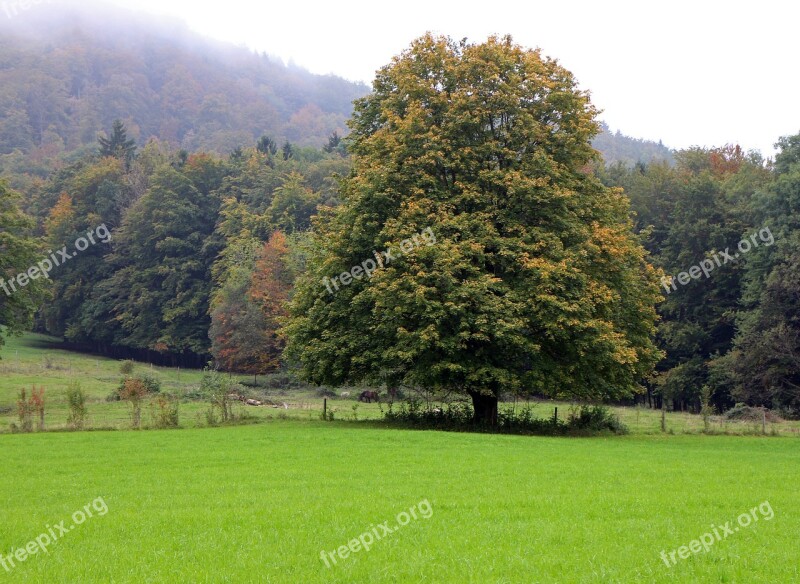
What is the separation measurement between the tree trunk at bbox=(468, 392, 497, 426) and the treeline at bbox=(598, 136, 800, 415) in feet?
63.9

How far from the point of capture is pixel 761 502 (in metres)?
16.2

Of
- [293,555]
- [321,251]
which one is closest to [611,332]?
[321,251]

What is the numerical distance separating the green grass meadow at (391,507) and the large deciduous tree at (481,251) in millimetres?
4673

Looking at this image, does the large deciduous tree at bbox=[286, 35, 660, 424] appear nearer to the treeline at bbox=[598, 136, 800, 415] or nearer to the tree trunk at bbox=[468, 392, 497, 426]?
the tree trunk at bbox=[468, 392, 497, 426]

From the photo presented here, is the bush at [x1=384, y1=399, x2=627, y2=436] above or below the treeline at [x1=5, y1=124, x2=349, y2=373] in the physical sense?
below

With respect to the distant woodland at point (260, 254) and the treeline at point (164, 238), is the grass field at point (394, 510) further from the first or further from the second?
the treeline at point (164, 238)

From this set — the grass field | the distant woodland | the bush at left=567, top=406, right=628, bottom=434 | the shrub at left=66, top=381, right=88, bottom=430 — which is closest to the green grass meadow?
the grass field

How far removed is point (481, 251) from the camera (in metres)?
32.3

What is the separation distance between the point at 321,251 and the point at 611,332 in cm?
1494

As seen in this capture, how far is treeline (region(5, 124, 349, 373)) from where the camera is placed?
88.9 metres

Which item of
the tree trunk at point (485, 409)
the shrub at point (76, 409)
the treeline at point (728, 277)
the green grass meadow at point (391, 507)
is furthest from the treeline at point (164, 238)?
the green grass meadow at point (391, 507)

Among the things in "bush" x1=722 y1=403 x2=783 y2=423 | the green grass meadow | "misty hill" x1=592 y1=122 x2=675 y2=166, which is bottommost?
the green grass meadow

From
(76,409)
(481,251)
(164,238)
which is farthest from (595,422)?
(164,238)

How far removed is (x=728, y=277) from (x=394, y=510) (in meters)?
55.8
